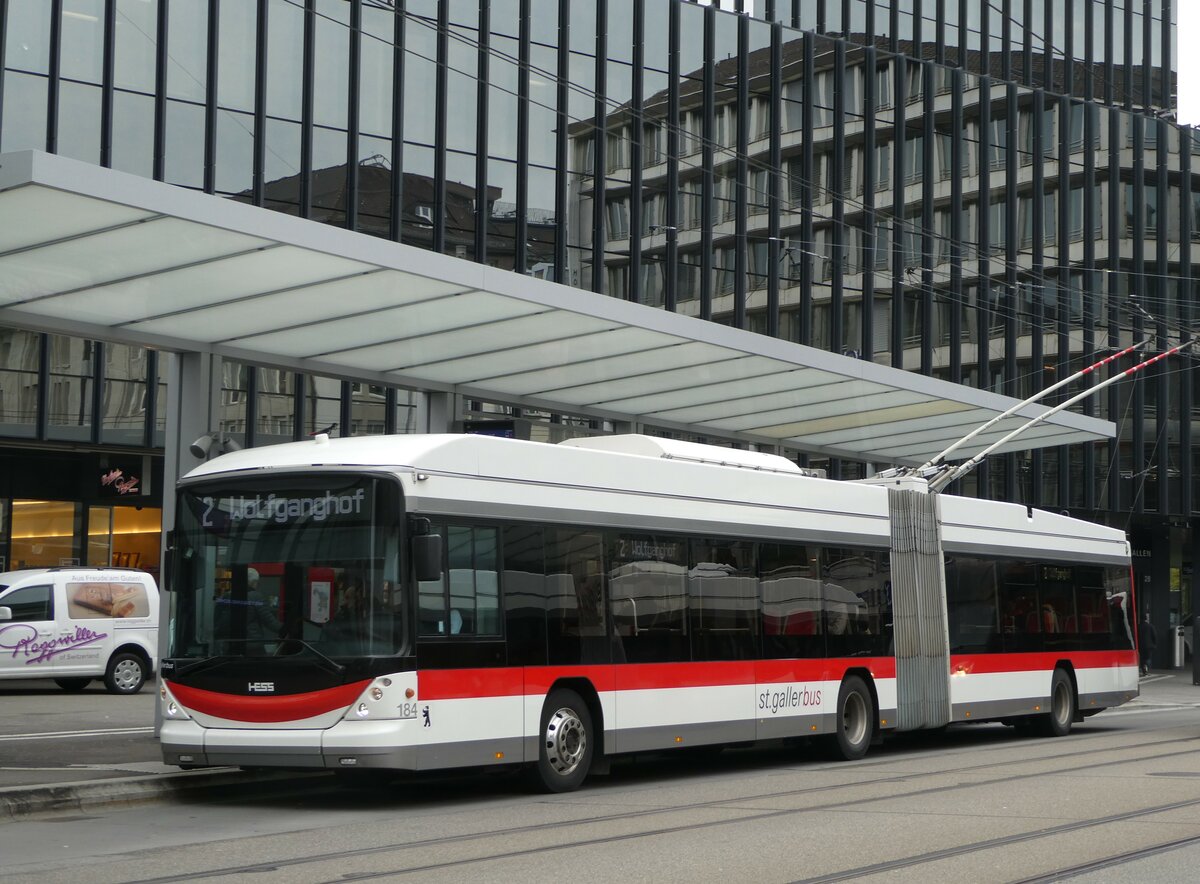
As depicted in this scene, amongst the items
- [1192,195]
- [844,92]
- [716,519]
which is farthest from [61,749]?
[1192,195]

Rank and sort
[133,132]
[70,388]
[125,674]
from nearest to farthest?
[125,674] → [133,132] → [70,388]

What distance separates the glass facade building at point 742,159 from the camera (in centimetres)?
3145

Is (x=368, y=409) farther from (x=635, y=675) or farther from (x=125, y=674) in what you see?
(x=635, y=675)

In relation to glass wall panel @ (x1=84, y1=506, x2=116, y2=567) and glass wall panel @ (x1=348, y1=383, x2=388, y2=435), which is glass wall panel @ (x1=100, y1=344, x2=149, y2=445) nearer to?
glass wall panel @ (x1=84, y1=506, x2=116, y2=567)

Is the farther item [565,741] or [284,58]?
[284,58]

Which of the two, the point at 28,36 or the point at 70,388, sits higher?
the point at 28,36

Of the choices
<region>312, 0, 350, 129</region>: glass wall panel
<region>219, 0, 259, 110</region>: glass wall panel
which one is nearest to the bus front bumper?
<region>219, 0, 259, 110</region>: glass wall panel

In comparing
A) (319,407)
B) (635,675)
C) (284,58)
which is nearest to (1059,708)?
(635,675)

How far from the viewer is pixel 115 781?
40.5 feet

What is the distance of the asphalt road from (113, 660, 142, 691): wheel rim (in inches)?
510

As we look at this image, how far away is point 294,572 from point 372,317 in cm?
450

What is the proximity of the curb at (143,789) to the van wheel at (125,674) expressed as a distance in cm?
1245

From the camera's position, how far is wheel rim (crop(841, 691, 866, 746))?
1722 cm

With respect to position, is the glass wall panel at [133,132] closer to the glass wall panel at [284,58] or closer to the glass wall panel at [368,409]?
the glass wall panel at [284,58]
